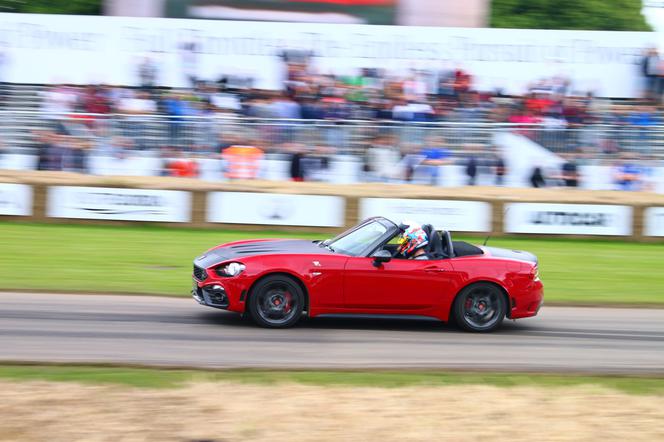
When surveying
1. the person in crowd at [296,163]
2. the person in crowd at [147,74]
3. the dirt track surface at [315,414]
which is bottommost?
the dirt track surface at [315,414]

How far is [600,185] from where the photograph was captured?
20547 millimetres

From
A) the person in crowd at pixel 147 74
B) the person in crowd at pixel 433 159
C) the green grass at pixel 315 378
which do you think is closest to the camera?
the green grass at pixel 315 378

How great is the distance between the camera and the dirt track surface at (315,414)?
607 centimetres

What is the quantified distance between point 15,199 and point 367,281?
1104 cm

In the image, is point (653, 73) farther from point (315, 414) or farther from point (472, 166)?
point (315, 414)

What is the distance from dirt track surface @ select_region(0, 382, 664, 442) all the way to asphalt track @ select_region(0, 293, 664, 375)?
1034 mm

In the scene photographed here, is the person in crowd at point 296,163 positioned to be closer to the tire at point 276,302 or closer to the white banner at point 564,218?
the white banner at point 564,218

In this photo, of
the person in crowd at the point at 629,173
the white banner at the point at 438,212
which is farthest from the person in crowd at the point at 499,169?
the person in crowd at the point at 629,173

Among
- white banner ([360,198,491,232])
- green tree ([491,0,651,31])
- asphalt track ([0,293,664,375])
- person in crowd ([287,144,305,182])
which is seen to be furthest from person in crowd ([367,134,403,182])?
green tree ([491,0,651,31])

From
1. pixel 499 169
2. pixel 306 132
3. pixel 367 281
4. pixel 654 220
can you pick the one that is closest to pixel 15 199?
pixel 306 132

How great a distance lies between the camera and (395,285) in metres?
9.87

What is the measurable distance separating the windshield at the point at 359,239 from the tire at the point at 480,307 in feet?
3.83

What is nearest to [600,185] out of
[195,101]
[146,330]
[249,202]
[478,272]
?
[249,202]

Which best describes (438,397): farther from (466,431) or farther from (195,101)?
(195,101)
